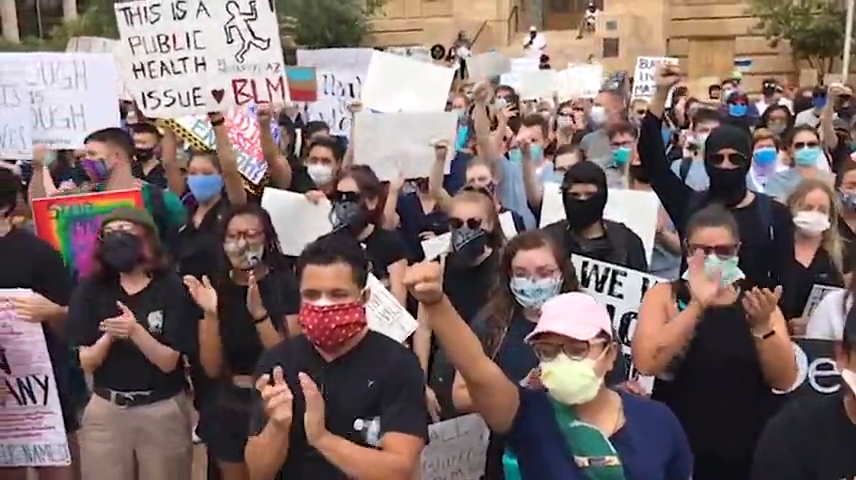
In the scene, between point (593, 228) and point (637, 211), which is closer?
point (593, 228)

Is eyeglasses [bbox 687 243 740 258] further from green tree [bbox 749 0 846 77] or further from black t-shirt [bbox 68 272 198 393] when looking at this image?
green tree [bbox 749 0 846 77]

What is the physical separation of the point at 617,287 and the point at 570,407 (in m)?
1.87

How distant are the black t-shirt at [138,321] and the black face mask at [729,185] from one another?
2386 millimetres

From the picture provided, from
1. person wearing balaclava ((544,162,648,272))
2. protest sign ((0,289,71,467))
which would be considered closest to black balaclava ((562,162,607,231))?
person wearing balaclava ((544,162,648,272))

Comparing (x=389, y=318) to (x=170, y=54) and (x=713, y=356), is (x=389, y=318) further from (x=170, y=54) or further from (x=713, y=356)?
(x=170, y=54)

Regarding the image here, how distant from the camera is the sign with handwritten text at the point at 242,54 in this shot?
620 centimetres

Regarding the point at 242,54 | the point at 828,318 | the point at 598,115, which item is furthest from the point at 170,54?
the point at 598,115

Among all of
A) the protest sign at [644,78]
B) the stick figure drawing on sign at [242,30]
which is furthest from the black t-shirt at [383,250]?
the protest sign at [644,78]

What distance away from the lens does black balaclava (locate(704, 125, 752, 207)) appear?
16.8ft

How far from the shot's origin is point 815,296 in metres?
4.74

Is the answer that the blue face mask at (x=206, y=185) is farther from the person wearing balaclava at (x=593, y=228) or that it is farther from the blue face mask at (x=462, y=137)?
the blue face mask at (x=462, y=137)

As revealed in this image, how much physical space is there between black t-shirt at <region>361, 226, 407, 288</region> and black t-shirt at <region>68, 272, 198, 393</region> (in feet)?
3.31

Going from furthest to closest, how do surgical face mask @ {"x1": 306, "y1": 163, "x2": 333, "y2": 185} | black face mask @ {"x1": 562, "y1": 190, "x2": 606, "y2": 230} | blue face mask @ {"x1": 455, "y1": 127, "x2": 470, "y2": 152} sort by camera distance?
blue face mask @ {"x1": 455, "y1": 127, "x2": 470, "y2": 152} < surgical face mask @ {"x1": 306, "y1": 163, "x2": 333, "y2": 185} < black face mask @ {"x1": 562, "y1": 190, "x2": 606, "y2": 230}

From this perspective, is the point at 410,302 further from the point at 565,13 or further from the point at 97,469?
the point at 565,13
